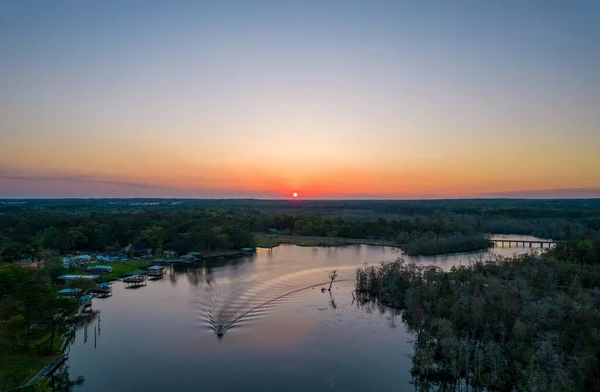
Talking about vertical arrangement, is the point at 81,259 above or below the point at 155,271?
above

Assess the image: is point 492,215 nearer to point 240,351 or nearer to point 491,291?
point 491,291

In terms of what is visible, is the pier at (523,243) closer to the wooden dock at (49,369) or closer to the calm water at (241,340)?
the calm water at (241,340)

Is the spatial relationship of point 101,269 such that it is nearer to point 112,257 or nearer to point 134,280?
point 134,280

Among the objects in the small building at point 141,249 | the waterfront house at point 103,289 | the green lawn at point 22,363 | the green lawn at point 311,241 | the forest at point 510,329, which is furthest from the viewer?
the green lawn at point 311,241

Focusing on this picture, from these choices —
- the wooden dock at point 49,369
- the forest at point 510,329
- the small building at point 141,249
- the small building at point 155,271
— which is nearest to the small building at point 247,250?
the small building at point 141,249

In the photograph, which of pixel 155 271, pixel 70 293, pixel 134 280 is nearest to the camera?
pixel 70 293

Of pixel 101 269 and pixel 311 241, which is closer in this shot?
pixel 101 269

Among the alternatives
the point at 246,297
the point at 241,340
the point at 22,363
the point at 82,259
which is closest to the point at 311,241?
the point at 82,259
